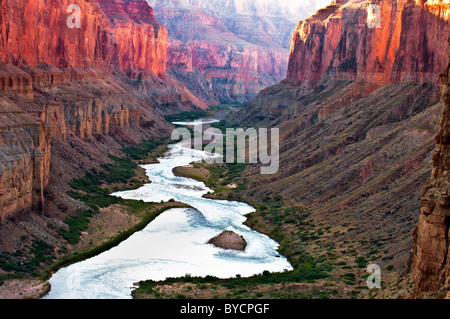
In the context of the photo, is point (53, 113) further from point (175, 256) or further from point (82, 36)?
point (82, 36)

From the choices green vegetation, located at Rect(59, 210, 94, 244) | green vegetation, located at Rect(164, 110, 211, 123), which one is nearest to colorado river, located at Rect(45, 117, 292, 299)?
green vegetation, located at Rect(59, 210, 94, 244)

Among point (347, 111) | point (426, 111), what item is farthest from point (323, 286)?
point (347, 111)

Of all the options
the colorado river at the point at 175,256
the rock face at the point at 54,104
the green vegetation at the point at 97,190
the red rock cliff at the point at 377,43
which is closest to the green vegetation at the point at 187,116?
the rock face at the point at 54,104

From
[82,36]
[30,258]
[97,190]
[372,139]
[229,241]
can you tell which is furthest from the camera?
[82,36]

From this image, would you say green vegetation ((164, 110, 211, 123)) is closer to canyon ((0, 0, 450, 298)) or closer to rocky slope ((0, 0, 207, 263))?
rocky slope ((0, 0, 207, 263))

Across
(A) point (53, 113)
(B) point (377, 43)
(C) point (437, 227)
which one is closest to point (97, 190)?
(A) point (53, 113)
